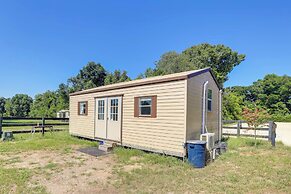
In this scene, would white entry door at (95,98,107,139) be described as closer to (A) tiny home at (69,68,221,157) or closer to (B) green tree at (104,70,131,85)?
(A) tiny home at (69,68,221,157)

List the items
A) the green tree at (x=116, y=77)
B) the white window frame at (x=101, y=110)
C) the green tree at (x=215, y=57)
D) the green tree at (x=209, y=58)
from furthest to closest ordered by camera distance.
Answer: the green tree at (x=215, y=57) → the green tree at (x=209, y=58) → the green tree at (x=116, y=77) → the white window frame at (x=101, y=110)

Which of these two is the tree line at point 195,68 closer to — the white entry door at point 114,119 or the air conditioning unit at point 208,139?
the white entry door at point 114,119

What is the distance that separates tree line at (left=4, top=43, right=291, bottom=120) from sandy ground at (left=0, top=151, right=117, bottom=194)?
2129cm

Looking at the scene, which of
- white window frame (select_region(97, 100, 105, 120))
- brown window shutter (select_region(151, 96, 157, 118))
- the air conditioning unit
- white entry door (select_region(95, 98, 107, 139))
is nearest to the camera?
the air conditioning unit

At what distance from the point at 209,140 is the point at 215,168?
1.27 meters

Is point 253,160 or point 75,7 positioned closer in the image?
point 253,160

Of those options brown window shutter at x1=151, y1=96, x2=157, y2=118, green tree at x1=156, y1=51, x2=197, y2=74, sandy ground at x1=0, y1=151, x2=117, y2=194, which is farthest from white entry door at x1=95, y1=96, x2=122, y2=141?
green tree at x1=156, y1=51, x2=197, y2=74

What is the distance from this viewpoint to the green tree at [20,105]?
53844 mm

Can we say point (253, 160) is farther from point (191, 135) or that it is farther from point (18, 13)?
point (18, 13)

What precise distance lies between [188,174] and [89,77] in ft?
105

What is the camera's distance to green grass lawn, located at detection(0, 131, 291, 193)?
173 inches

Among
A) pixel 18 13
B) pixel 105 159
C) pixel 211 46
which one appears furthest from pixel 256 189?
pixel 211 46

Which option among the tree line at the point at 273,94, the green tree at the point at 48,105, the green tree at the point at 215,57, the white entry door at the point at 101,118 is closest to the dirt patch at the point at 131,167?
the white entry door at the point at 101,118

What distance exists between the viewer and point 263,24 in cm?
1549
